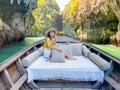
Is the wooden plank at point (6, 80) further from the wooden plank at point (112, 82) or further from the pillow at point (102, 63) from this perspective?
the pillow at point (102, 63)

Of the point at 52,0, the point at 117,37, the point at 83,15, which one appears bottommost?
the point at 117,37

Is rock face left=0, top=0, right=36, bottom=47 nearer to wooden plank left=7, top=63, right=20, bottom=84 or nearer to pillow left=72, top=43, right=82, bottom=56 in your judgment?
pillow left=72, top=43, right=82, bottom=56

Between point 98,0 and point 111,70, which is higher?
point 98,0

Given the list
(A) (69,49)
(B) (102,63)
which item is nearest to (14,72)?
(B) (102,63)

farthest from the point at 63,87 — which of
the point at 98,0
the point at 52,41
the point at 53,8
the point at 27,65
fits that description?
the point at 53,8

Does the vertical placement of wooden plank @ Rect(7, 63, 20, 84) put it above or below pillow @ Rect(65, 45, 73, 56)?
below

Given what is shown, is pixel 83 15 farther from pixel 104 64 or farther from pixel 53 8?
pixel 53 8

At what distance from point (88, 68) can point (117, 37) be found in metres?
13.2

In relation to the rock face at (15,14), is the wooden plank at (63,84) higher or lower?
lower

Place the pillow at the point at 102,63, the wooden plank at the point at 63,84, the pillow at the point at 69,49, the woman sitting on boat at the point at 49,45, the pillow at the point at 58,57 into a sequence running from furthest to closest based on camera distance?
the pillow at the point at 69,49 → the woman sitting on boat at the point at 49,45 → the pillow at the point at 58,57 → the wooden plank at the point at 63,84 → the pillow at the point at 102,63

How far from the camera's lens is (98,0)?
18.2 metres

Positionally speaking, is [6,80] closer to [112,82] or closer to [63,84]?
[63,84]

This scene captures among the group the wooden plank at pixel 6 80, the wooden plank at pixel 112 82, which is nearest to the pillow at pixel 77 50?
the wooden plank at pixel 112 82

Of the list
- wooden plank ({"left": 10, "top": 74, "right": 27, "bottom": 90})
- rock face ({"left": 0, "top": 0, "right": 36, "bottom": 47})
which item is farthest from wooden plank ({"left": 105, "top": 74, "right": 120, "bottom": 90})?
rock face ({"left": 0, "top": 0, "right": 36, "bottom": 47})
